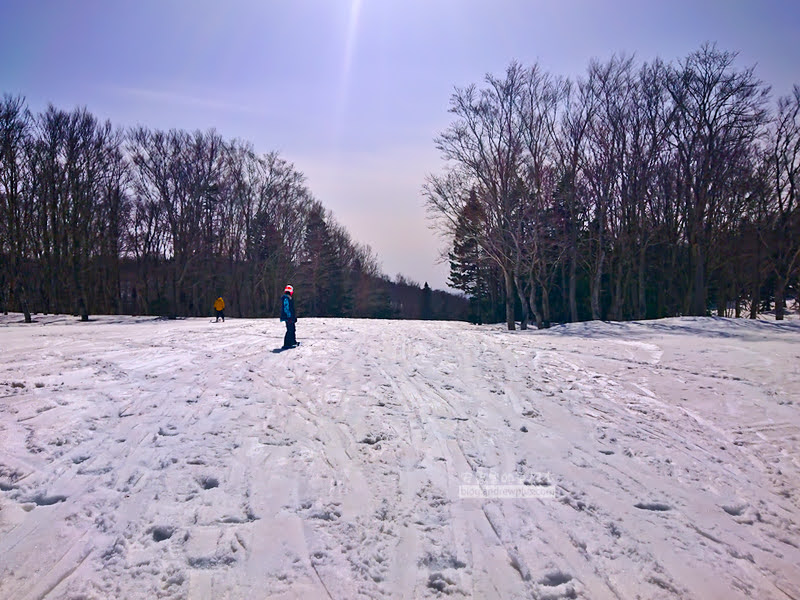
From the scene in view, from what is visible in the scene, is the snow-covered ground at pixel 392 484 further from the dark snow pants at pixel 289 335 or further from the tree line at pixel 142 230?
the tree line at pixel 142 230

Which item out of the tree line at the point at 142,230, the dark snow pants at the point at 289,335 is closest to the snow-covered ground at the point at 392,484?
the dark snow pants at the point at 289,335

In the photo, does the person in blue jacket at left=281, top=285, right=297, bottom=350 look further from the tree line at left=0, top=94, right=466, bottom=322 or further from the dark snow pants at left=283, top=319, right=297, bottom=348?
the tree line at left=0, top=94, right=466, bottom=322

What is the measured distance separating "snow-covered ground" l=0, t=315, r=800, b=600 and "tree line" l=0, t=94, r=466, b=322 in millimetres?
27298

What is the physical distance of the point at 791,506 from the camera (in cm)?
456

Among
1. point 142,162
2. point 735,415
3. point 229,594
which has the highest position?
point 142,162

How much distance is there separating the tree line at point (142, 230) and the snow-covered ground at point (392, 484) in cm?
2730

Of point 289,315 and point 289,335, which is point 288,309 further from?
point 289,335

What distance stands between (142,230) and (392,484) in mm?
41310

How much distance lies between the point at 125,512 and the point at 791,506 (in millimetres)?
6231

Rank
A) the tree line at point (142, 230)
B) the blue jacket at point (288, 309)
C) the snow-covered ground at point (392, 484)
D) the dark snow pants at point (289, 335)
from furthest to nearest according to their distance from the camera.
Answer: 1. the tree line at point (142, 230)
2. the dark snow pants at point (289, 335)
3. the blue jacket at point (288, 309)
4. the snow-covered ground at point (392, 484)

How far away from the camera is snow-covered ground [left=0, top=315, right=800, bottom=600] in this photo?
3408 millimetres

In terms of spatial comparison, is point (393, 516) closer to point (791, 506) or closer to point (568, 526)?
point (568, 526)

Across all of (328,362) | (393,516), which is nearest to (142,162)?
(328,362)

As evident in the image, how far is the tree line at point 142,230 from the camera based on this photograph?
31.4 meters
